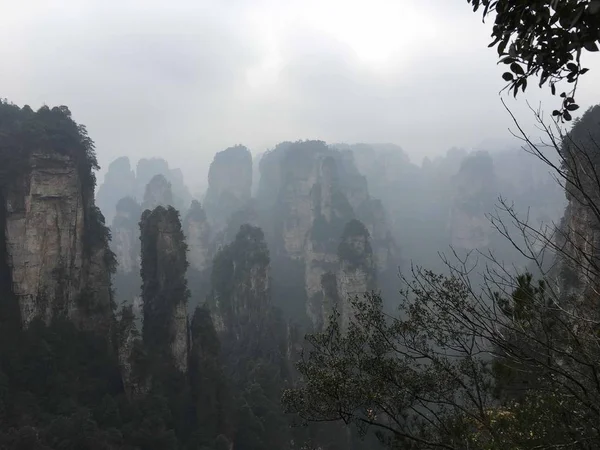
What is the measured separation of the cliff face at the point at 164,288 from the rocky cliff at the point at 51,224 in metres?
3.16

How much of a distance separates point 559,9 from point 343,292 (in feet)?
151

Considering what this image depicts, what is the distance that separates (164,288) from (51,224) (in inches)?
326

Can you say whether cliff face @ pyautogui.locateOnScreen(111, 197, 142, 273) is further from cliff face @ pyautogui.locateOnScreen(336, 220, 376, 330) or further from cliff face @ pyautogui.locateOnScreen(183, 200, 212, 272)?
cliff face @ pyautogui.locateOnScreen(336, 220, 376, 330)

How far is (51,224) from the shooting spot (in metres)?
24.3

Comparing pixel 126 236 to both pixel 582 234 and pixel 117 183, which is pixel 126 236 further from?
pixel 582 234

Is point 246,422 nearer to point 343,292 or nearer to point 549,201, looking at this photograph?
point 343,292

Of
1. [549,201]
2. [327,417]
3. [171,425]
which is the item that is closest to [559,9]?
[327,417]

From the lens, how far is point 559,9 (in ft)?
7.11

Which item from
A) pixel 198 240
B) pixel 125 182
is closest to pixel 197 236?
pixel 198 240

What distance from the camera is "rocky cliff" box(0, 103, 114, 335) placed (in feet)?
76.8

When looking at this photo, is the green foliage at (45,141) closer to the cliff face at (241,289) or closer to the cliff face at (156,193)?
the cliff face at (241,289)

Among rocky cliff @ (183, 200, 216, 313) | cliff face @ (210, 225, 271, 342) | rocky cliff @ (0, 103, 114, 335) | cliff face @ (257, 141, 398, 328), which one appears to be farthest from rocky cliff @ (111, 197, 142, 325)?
rocky cliff @ (0, 103, 114, 335)

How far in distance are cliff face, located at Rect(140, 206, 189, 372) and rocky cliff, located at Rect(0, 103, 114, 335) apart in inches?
125

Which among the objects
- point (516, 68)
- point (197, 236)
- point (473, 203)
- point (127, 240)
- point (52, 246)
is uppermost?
point (473, 203)
